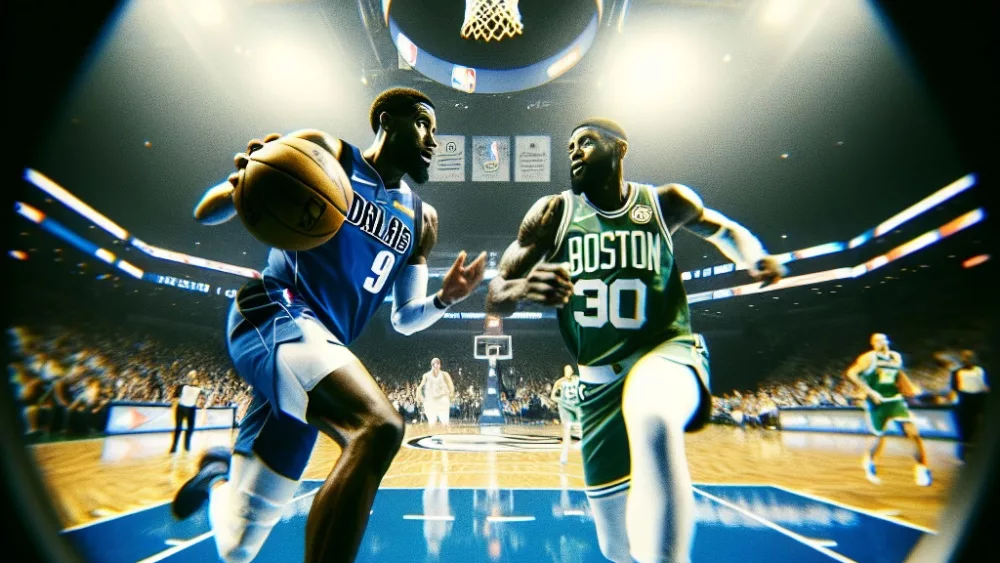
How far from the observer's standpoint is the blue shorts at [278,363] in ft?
5.03

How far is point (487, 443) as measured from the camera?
746cm

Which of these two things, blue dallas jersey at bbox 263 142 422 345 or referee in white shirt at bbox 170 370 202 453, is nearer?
blue dallas jersey at bbox 263 142 422 345

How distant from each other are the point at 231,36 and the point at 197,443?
6454mm

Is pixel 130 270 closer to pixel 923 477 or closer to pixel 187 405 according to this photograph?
pixel 187 405

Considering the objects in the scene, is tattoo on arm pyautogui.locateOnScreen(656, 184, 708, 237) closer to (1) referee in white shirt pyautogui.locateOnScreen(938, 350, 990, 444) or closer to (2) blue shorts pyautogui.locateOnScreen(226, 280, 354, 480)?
(2) blue shorts pyautogui.locateOnScreen(226, 280, 354, 480)

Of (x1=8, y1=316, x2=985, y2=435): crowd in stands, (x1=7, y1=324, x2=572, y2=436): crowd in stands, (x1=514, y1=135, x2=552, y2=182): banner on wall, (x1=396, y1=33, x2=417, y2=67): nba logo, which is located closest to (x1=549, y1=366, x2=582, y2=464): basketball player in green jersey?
(x1=8, y1=316, x2=985, y2=435): crowd in stands

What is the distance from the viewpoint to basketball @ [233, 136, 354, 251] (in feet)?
5.39

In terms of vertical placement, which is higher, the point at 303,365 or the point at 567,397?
the point at 303,365

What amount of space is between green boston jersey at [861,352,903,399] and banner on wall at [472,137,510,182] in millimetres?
4663

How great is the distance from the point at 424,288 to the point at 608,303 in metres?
1.00

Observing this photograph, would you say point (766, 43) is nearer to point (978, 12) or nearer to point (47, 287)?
point (978, 12)

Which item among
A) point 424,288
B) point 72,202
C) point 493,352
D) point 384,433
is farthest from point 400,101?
point 72,202

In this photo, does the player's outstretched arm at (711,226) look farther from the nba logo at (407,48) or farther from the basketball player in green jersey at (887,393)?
the basketball player in green jersey at (887,393)

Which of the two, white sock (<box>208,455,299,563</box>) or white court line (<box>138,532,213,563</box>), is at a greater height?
white sock (<box>208,455,299,563</box>)
